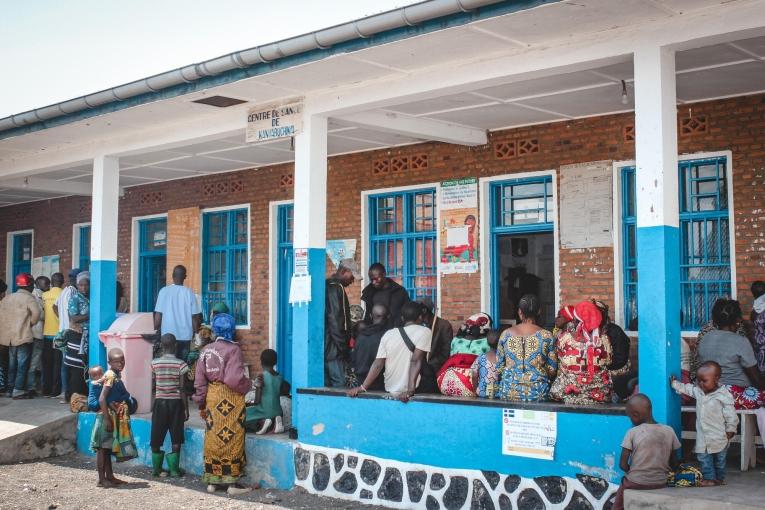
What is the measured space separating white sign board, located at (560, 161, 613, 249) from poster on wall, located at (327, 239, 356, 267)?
3.20m

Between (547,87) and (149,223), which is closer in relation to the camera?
(547,87)

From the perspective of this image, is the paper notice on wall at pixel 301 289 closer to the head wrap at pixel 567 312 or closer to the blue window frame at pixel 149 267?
the head wrap at pixel 567 312

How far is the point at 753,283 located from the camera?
8312 mm

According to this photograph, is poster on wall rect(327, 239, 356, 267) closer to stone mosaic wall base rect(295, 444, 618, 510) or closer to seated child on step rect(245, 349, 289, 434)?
seated child on step rect(245, 349, 289, 434)

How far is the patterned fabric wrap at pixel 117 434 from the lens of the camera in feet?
29.1

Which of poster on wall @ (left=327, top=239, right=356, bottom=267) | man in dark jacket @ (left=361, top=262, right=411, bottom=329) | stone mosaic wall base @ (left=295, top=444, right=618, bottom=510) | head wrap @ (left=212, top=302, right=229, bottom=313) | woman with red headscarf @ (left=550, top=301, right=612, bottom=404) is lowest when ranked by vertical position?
stone mosaic wall base @ (left=295, top=444, right=618, bottom=510)

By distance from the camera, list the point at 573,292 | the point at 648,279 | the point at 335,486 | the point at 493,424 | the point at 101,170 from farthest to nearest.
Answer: the point at 101,170, the point at 573,292, the point at 335,486, the point at 493,424, the point at 648,279

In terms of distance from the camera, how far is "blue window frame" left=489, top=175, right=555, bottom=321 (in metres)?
10.2

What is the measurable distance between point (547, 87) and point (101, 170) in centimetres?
588

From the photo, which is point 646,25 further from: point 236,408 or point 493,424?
point 236,408

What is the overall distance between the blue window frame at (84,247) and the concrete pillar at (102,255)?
5623mm

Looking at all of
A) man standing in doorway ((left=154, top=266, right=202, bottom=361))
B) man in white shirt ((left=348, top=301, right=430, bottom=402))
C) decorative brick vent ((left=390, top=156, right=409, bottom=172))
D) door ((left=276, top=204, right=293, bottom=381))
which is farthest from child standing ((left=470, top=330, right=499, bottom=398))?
door ((left=276, top=204, right=293, bottom=381))

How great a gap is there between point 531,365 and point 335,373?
8.16ft

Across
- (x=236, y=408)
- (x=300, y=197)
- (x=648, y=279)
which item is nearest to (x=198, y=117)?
(x=300, y=197)
